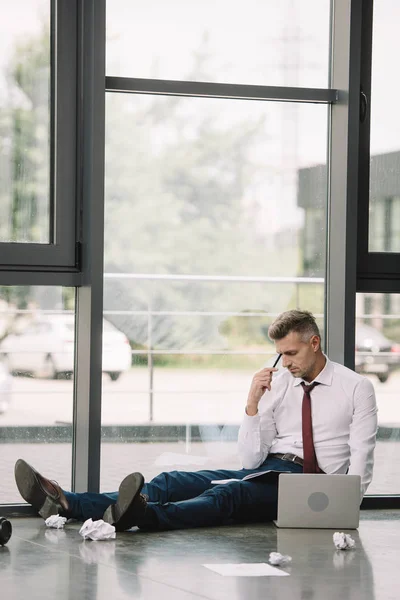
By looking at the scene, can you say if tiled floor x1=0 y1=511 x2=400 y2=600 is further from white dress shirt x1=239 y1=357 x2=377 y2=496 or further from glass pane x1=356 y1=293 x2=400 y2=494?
glass pane x1=356 y1=293 x2=400 y2=494

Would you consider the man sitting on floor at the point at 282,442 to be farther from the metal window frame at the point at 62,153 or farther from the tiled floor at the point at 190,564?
the metal window frame at the point at 62,153

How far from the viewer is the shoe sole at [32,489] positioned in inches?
Result: 161

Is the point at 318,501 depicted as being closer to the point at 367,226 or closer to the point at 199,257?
the point at 199,257

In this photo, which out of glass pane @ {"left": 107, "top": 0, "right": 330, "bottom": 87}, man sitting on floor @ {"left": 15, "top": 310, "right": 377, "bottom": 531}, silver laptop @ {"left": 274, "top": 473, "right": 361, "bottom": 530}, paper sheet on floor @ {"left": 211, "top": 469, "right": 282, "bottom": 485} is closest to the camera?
silver laptop @ {"left": 274, "top": 473, "right": 361, "bottom": 530}

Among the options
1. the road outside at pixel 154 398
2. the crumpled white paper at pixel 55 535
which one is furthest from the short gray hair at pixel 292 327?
the crumpled white paper at pixel 55 535

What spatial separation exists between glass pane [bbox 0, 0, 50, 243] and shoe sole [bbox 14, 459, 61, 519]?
108 cm

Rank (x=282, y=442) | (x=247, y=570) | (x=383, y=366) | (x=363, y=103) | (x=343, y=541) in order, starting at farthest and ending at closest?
(x=383, y=366)
(x=363, y=103)
(x=282, y=442)
(x=343, y=541)
(x=247, y=570)

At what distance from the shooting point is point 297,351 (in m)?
4.40

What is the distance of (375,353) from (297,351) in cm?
79

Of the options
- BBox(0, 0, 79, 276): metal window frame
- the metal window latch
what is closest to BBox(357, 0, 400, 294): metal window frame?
the metal window latch

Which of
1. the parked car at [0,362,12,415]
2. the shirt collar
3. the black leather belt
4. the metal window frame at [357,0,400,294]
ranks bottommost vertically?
the black leather belt

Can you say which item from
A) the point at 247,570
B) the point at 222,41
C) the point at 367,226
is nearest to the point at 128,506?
the point at 247,570

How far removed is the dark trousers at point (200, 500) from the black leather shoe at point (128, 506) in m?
0.06

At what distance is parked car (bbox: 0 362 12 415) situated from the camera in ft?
15.2
